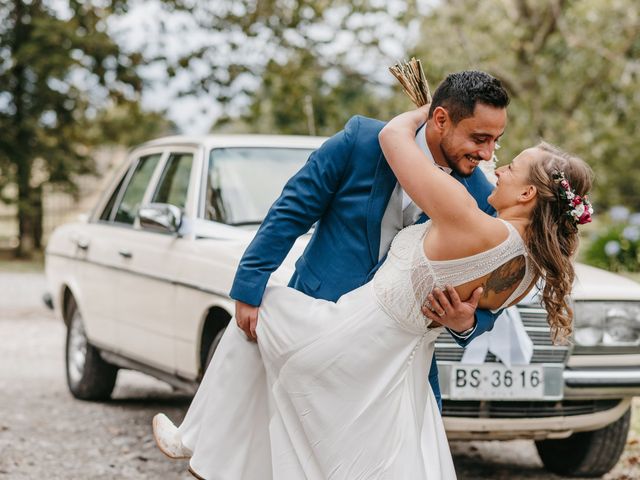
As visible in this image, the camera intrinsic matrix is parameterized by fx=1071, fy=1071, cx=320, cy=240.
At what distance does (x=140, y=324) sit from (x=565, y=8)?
17454 millimetres

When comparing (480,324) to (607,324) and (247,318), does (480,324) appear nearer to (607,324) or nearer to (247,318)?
(247,318)

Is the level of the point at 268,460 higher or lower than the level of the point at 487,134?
lower

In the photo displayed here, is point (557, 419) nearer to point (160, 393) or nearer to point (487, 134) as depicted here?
point (487, 134)

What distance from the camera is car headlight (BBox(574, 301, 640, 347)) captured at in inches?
210

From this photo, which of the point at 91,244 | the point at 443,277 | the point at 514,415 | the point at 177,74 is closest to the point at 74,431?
the point at 91,244

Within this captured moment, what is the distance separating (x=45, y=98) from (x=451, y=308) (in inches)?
→ 842

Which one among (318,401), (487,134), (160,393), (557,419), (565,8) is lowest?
(160,393)

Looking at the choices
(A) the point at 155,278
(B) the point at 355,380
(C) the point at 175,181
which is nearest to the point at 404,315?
(B) the point at 355,380

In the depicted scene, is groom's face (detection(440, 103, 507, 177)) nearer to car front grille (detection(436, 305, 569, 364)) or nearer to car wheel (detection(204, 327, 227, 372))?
car front grille (detection(436, 305, 569, 364))

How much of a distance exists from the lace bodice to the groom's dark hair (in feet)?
1.11

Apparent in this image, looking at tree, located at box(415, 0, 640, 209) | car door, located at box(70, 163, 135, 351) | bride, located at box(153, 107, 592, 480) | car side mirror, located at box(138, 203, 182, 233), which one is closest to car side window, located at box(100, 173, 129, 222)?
car door, located at box(70, 163, 135, 351)

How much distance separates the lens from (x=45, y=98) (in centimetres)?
2322

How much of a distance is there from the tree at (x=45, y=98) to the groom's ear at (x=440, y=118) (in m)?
19.5

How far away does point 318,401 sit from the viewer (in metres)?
3.20
